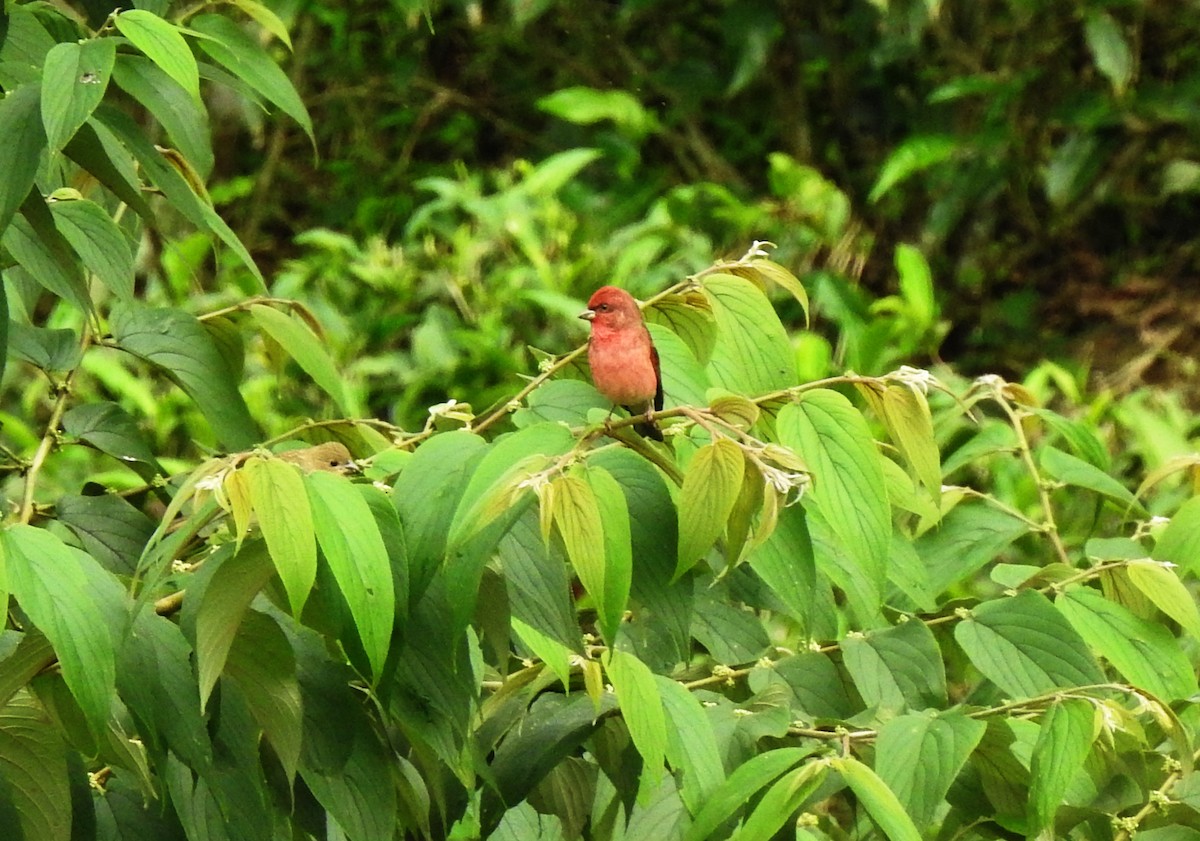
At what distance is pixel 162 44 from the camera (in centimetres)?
163

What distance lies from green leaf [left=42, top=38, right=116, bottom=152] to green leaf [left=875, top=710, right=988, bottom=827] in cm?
94

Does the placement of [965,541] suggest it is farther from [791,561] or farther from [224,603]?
[224,603]

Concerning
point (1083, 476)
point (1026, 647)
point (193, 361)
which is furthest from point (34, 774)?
point (1083, 476)

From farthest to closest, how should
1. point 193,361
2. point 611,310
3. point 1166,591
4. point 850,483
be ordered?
1. point 611,310
2. point 193,361
3. point 1166,591
4. point 850,483

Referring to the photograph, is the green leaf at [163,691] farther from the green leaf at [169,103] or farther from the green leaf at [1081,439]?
the green leaf at [1081,439]

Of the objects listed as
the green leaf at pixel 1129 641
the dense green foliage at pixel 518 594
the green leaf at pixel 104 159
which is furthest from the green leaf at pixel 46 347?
the green leaf at pixel 1129 641

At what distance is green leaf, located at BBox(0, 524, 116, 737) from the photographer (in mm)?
1328

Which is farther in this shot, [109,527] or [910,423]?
[109,527]

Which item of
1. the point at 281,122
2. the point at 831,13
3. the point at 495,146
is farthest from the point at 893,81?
the point at 281,122

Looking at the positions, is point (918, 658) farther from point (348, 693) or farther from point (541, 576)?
A: point (348, 693)

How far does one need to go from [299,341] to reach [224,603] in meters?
0.75

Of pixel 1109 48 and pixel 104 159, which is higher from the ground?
pixel 104 159

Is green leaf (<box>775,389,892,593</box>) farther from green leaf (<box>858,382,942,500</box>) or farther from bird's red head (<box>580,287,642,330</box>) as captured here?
bird's red head (<box>580,287,642,330</box>)

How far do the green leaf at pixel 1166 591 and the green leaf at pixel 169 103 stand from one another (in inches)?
46.5
